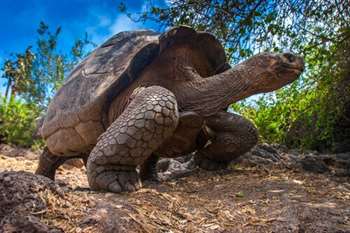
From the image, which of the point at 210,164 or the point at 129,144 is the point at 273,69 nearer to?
the point at 129,144

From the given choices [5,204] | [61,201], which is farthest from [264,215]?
[5,204]

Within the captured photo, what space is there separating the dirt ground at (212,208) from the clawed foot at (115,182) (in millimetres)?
92

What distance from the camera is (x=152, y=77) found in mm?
3854

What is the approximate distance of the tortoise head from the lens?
3.30m

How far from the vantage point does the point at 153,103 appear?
2.94 metres

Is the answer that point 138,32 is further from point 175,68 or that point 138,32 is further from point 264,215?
point 264,215

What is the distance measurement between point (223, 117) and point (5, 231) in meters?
2.66

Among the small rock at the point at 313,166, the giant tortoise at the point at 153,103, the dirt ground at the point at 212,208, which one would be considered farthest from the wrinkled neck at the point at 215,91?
the small rock at the point at 313,166

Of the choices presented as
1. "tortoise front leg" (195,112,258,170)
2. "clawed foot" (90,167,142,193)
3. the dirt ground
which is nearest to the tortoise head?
"tortoise front leg" (195,112,258,170)

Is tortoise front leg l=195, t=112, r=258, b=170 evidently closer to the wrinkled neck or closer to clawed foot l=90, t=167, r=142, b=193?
the wrinkled neck

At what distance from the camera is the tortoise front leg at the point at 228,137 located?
4.11 m

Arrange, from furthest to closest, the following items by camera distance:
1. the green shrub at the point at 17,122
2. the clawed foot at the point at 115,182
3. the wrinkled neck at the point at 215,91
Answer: the green shrub at the point at 17,122
the wrinkled neck at the point at 215,91
the clawed foot at the point at 115,182

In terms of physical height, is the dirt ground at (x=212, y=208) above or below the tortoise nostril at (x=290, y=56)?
Answer: below

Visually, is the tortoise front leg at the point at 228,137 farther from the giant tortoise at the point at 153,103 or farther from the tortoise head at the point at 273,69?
the tortoise head at the point at 273,69
